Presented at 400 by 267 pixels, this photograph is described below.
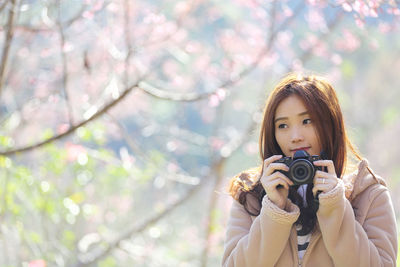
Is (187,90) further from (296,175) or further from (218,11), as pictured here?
(296,175)

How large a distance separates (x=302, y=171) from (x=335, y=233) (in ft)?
0.59

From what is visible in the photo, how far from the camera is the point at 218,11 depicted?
19.9 feet

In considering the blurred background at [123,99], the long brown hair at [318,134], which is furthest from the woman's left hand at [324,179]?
the blurred background at [123,99]

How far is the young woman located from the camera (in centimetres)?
150

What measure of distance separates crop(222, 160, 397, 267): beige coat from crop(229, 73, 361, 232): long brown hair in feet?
0.20

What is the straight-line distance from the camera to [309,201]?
1.63 metres

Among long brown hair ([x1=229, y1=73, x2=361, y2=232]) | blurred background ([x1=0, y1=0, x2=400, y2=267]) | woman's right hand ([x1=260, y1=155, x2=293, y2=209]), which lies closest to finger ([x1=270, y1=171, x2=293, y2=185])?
woman's right hand ([x1=260, y1=155, x2=293, y2=209])

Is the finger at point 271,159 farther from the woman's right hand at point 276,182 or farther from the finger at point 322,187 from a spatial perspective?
the finger at point 322,187

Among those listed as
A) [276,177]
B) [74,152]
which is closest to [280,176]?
[276,177]

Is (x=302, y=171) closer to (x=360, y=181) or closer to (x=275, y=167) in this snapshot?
(x=275, y=167)

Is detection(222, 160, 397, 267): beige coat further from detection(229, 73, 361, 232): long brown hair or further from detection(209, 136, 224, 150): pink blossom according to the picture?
detection(209, 136, 224, 150): pink blossom

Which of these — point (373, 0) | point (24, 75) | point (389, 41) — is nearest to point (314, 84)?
point (373, 0)

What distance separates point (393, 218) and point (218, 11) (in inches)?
186

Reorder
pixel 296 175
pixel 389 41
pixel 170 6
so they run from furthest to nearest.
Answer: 1. pixel 389 41
2. pixel 170 6
3. pixel 296 175
